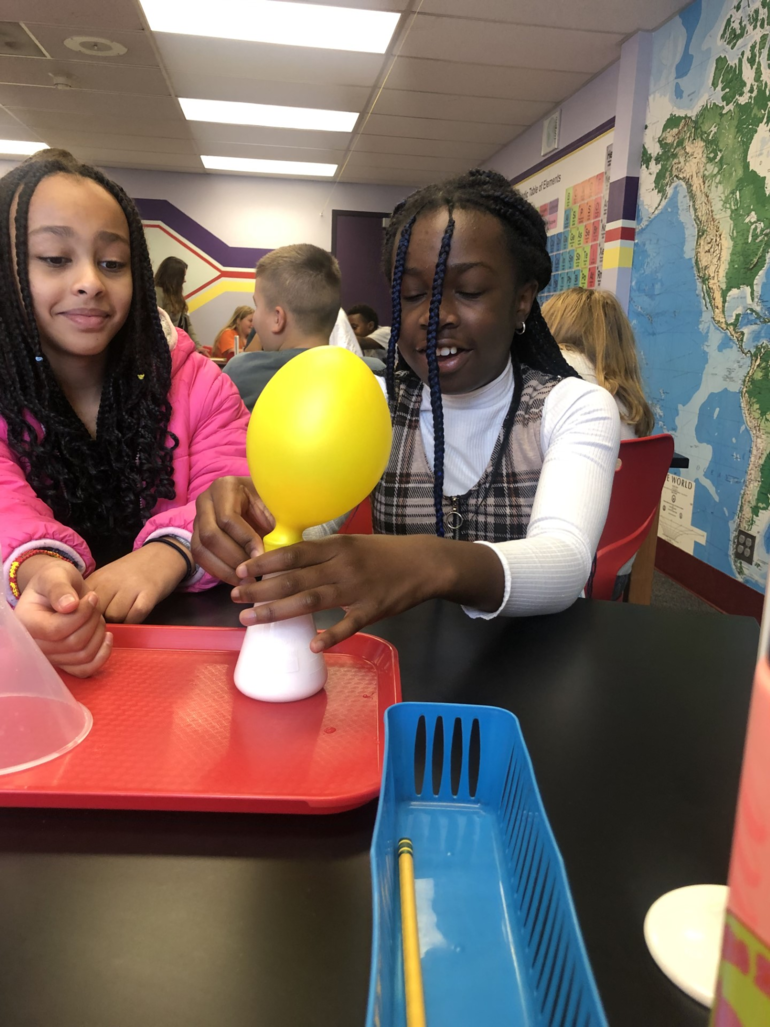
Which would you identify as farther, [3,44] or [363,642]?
[3,44]

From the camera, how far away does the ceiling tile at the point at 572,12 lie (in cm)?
263

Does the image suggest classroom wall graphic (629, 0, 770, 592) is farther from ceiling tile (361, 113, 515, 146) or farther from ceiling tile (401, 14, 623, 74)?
ceiling tile (361, 113, 515, 146)

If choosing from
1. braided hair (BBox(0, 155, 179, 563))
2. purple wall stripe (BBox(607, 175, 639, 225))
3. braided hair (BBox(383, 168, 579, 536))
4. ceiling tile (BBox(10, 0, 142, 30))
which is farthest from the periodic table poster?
braided hair (BBox(0, 155, 179, 563))

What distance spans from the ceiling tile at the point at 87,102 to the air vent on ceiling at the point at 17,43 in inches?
18.7

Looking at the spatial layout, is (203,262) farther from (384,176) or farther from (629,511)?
(629,511)

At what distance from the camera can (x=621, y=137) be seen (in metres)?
3.04

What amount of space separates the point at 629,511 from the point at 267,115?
3.76 m

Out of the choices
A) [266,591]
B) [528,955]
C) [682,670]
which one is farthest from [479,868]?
[682,670]

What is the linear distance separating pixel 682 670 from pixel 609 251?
297cm

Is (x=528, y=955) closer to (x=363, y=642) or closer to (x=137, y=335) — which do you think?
(x=363, y=642)

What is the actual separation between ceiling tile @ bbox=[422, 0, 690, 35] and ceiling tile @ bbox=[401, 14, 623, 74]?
0.06 meters

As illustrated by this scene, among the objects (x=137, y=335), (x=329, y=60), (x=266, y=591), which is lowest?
(x=266, y=591)

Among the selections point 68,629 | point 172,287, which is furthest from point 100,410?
point 172,287

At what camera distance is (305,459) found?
0.45 meters
